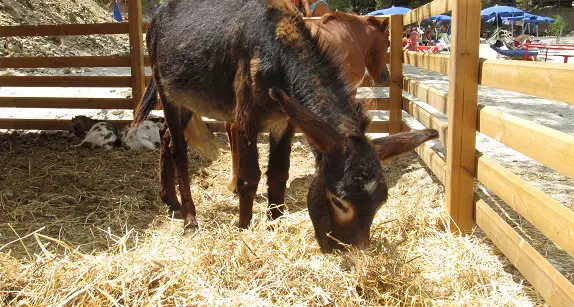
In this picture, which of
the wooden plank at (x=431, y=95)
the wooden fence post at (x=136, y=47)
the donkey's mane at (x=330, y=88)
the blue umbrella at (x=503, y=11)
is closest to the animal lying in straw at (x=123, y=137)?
the wooden fence post at (x=136, y=47)

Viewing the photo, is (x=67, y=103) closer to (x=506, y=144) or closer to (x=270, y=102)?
(x=270, y=102)

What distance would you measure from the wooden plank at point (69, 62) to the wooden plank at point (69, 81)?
185 millimetres

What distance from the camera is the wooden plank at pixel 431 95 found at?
4189 mm

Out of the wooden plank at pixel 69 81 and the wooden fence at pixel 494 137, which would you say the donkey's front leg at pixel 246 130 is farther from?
the wooden plank at pixel 69 81

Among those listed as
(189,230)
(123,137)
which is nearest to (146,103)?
(189,230)

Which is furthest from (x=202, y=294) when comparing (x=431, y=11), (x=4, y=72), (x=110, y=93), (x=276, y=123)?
(x=4, y=72)

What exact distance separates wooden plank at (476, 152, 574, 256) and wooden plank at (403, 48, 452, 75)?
95cm

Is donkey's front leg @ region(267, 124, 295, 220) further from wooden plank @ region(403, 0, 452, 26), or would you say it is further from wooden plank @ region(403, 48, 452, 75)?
wooden plank @ region(403, 0, 452, 26)

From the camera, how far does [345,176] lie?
2.82 metres

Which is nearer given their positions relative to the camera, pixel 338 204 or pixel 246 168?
pixel 338 204

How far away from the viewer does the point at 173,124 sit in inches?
186

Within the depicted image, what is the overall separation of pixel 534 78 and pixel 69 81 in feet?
22.3

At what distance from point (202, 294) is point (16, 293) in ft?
3.42

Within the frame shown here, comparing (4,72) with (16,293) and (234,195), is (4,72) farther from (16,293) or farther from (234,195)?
(16,293)
